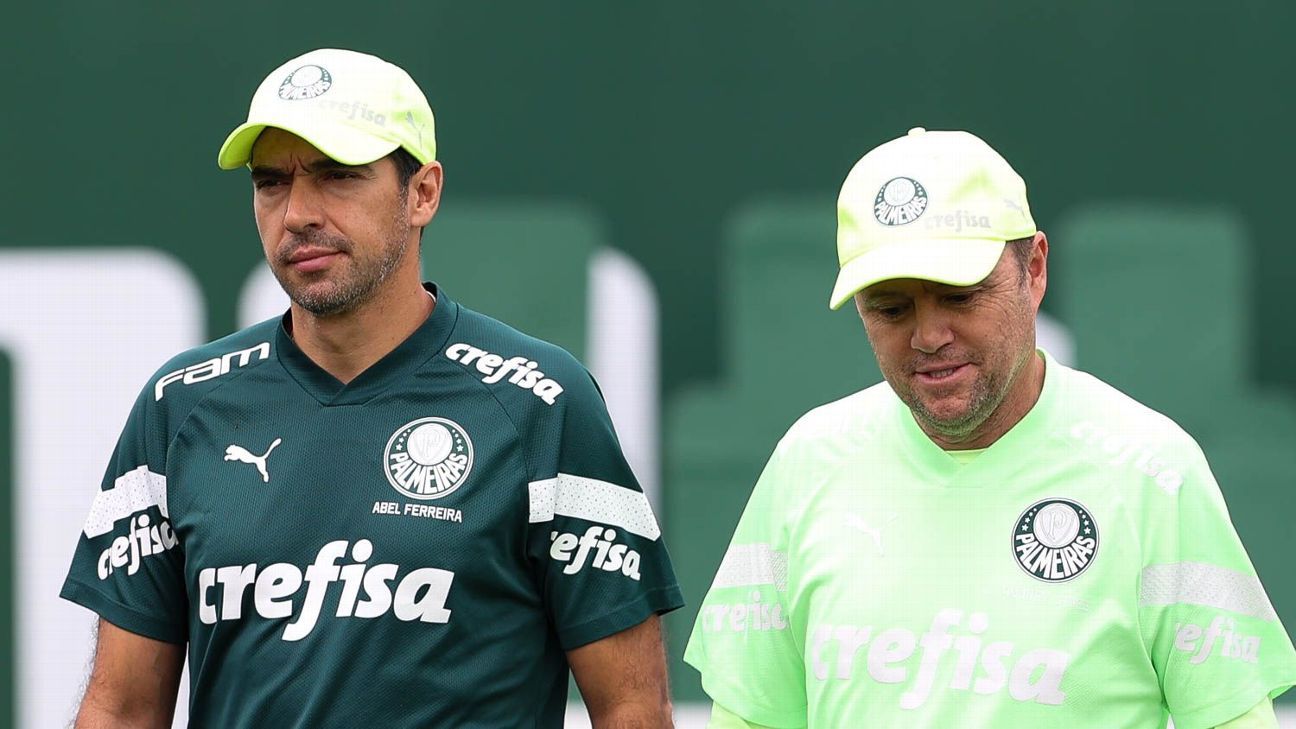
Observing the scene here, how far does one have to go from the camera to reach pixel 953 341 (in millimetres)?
1799

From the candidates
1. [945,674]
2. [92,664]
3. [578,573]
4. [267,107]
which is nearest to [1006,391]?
[945,674]

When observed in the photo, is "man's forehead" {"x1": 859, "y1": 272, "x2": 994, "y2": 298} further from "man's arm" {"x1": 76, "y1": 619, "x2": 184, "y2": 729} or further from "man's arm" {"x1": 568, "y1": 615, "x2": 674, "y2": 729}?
"man's arm" {"x1": 76, "y1": 619, "x2": 184, "y2": 729}

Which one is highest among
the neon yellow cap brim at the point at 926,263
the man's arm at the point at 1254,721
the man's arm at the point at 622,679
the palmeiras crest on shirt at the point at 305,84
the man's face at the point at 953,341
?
the palmeiras crest on shirt at the point at 305,84

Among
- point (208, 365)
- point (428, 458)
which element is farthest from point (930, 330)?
point (208, 365)

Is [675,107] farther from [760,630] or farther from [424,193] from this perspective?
[760,630]

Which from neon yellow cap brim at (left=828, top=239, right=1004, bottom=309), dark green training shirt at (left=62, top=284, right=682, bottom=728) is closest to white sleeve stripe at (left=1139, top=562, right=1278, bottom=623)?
neon yellow cap brim at (left=828, top=239, right=1004, bottom=309)

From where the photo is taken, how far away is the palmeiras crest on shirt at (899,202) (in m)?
1.84

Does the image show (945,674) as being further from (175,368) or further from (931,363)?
(175,368)

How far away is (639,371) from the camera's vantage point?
9.71 feet

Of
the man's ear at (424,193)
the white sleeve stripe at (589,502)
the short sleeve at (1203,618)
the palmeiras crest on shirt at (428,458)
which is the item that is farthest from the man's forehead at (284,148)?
the short sleeve at (1203,618)

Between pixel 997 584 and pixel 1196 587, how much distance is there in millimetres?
196

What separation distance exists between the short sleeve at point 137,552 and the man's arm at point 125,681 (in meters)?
0.02

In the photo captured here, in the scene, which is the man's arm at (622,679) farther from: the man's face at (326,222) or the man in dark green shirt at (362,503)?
the man's face at (326,222)

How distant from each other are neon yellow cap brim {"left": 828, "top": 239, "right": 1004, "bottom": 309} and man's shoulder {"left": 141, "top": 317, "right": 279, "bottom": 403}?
72cm
